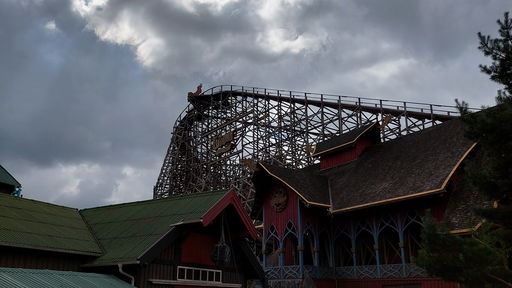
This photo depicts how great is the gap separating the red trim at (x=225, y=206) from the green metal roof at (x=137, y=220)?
220mm

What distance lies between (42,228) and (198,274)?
474 centimetres

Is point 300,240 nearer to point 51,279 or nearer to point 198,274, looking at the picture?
point 198,274

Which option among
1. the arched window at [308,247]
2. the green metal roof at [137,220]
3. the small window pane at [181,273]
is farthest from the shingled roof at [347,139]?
the small window pane at [181,273]

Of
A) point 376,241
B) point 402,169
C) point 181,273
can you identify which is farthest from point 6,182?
point 402,169

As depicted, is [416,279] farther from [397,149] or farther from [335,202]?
[397,149]

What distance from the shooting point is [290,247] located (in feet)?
87.9

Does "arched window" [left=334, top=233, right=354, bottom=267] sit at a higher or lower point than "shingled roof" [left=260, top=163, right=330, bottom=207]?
lower

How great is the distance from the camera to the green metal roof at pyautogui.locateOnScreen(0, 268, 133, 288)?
31.2 ft

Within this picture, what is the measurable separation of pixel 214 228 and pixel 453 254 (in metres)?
7.48

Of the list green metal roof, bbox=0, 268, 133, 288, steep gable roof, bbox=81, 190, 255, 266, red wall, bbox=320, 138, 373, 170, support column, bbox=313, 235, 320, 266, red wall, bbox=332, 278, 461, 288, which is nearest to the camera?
green metal roof, bbox=0, 268, 133, 288

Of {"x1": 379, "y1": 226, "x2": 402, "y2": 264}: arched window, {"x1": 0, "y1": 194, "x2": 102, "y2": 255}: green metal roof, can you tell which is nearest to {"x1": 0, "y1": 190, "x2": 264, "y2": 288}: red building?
{"x1": 0, "y1": 194, "x2": 102, "y2": 255}: green metal roof

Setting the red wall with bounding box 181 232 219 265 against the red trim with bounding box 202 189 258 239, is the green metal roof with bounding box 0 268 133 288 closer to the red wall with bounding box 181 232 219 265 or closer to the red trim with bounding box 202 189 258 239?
the red wall with bounding box 181 232 219 265

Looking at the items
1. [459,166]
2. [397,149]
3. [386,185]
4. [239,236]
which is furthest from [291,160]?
[239,236]

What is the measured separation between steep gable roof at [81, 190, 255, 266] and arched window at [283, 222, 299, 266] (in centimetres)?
1025
